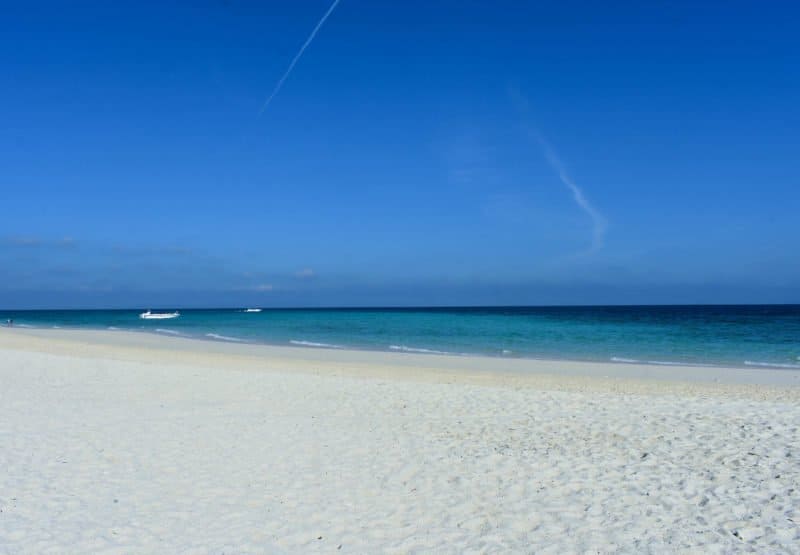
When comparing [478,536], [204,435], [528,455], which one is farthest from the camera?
[204,435]

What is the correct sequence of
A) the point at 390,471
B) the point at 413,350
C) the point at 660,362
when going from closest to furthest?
the point at 390,471 → the point at 660,362 → the point at 413,350

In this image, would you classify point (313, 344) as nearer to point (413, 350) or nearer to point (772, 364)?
point (413, 350)

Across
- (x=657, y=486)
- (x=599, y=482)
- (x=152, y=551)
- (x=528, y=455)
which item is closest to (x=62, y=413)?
(x=152, y=551)

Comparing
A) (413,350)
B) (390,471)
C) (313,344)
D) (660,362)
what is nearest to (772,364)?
(660,362)

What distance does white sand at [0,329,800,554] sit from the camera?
5.17 m

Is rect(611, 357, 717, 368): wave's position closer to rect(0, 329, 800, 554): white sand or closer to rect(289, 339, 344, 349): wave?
rect(0, 329, 800, 554): white sand

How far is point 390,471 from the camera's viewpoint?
7.06 meters

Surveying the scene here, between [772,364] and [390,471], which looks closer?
[390,471]

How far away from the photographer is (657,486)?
6.43 meters

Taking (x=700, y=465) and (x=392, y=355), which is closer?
(x=700, y=465)

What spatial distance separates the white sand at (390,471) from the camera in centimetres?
517

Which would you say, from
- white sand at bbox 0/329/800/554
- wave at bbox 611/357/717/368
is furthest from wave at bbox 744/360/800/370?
white sand at bbox 0/329/800/554

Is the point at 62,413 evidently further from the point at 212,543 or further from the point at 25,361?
the point at 25,361

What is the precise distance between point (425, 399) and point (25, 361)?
14708 millimetres
